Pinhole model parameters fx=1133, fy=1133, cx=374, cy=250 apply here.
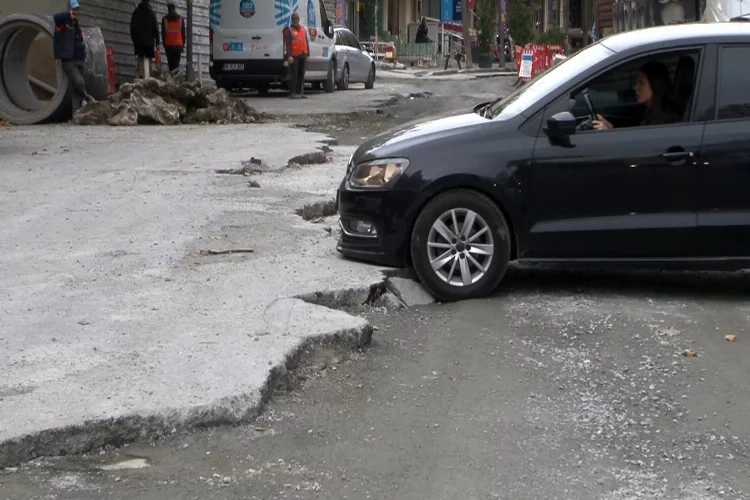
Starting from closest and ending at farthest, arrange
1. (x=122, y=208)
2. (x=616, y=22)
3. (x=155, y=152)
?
1. (x=122, y=208)
2. (x=155, y=152)
3. (x=616, y=22)

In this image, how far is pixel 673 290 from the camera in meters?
7.94

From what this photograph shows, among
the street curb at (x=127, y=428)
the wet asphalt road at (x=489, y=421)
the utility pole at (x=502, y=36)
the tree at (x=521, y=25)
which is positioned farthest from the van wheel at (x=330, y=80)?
the street curb at (x=127, y=428)

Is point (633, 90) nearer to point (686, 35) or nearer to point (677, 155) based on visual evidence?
point (686, 35)

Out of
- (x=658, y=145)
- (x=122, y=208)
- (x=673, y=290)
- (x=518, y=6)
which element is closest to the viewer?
(x=658, y=145)

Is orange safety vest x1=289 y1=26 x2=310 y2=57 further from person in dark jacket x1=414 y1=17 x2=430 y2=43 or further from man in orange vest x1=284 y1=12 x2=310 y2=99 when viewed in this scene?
person in dark jacket x1=414 y1=17 x2=430 y2=43

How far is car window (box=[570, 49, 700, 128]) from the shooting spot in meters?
7.57

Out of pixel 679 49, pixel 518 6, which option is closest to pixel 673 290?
pixel 679 49

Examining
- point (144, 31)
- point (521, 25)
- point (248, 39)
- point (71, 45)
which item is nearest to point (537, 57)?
point (248, 39)

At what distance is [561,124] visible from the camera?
24.0 ft

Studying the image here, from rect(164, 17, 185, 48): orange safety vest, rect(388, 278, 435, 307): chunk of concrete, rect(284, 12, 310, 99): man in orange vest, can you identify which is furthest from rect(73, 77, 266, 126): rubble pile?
rect(388, 278, 435, 307): chunk of concrete

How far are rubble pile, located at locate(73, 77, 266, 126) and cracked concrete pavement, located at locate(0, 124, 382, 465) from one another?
232 inches

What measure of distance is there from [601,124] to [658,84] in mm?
495

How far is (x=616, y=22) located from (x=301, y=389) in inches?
964

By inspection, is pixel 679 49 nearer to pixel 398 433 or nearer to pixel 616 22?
pixel 398 433
